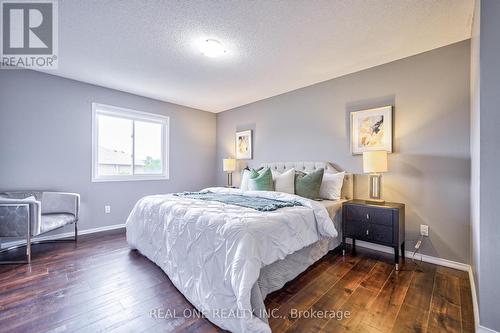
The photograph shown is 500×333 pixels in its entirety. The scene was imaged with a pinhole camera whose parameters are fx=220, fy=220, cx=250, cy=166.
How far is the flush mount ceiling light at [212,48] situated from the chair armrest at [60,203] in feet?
9.09

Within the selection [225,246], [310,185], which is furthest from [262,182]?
[225,246]

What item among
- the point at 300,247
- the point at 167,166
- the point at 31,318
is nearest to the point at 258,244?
the point at 300,247

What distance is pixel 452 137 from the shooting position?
7.92 feet

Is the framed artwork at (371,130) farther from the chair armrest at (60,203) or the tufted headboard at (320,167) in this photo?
the chair armrest at (60,203)

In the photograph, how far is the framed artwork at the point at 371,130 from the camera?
2822 millimetres

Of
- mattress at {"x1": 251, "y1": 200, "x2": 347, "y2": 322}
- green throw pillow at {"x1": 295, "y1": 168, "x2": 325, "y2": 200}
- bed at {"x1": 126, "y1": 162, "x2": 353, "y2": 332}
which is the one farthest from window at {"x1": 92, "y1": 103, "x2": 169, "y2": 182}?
mattress at {"x1": 251, "y1": 200, "x2": 347, "y2": 322}

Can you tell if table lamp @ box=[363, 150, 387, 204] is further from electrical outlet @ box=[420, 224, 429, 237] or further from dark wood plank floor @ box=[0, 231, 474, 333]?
dark wood plank floor @ box=[0, 231, 474, 333]

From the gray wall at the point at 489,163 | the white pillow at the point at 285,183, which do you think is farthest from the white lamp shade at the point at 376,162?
the gray wall at the point at 489,163

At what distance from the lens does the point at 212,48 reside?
2473mm

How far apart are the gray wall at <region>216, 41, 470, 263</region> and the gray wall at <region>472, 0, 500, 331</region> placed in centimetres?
123

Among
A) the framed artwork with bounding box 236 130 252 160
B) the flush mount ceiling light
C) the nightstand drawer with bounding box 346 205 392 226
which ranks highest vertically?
the flush mount ceiling light

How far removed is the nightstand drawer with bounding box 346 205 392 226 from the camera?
2410mm

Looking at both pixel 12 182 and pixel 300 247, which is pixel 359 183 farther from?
pixel 12 182

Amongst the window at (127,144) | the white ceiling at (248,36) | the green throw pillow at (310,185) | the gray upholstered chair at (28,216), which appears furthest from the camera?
the window at (127,144)
